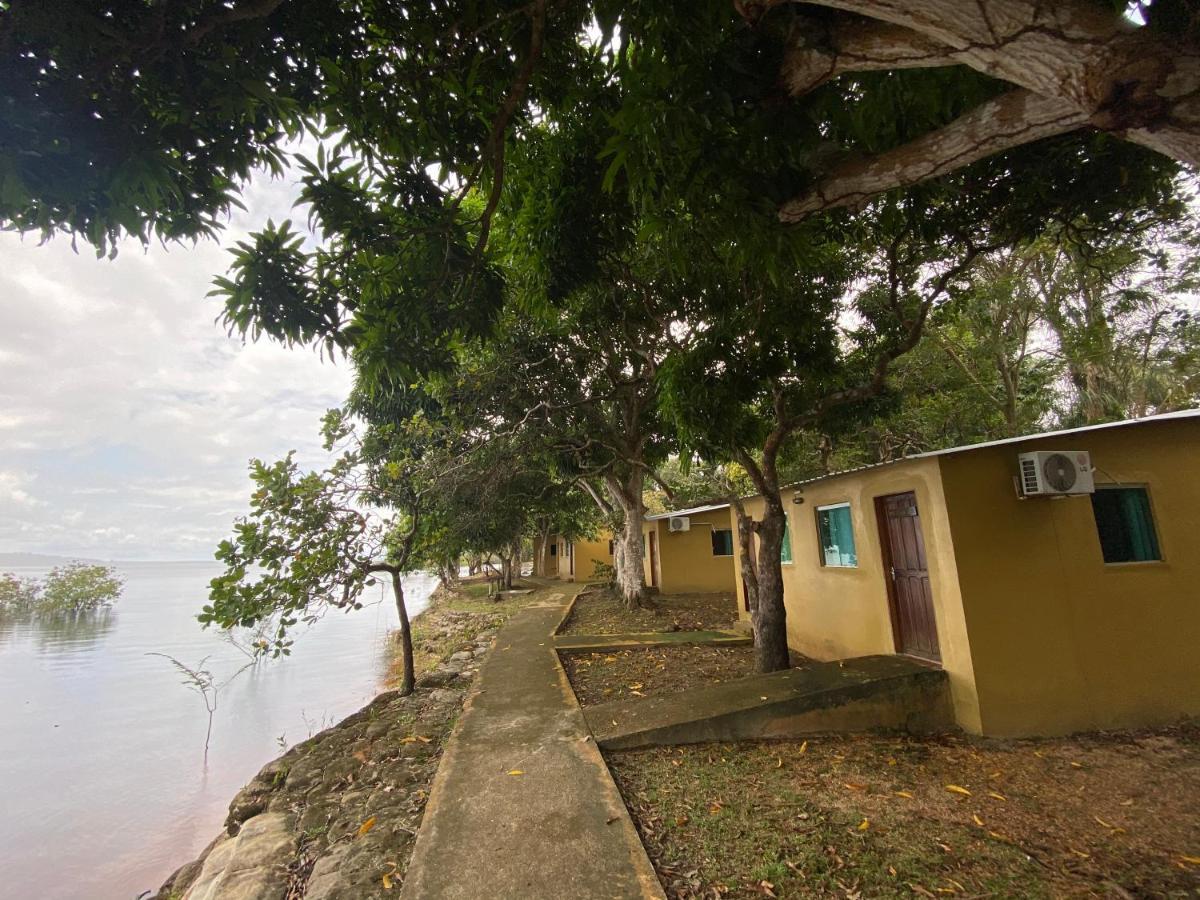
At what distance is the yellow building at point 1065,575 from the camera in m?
4.93

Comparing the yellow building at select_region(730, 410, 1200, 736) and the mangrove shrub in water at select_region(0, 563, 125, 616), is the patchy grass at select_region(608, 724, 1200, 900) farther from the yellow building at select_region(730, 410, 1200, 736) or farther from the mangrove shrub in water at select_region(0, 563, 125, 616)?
the mangrove shrub in water at select_region(0, 563, 125, 616)

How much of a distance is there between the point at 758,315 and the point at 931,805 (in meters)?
4.46

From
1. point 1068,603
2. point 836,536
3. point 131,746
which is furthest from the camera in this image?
point 131,746

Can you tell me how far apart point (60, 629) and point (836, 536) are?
34326 mm

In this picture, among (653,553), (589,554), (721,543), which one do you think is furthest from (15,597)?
(721,543)

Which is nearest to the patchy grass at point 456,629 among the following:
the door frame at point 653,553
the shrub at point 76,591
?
the door frame at point 653,553

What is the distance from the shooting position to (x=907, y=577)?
6.05m

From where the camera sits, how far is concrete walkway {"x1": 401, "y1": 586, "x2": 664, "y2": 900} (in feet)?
9.19

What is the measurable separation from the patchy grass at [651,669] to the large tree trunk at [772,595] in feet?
2.31

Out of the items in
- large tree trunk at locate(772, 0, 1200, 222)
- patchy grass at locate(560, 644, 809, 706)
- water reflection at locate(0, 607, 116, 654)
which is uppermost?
large tree trunk at locate(772, 0, 1200, 222)

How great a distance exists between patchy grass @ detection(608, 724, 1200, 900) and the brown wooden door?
123cm

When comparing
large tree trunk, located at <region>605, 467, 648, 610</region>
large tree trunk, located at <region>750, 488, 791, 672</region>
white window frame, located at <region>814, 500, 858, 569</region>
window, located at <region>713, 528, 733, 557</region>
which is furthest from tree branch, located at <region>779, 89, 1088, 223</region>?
window, located at <region>713, 528, 733, 557</region>

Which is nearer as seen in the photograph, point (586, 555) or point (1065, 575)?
point (1065, 575)

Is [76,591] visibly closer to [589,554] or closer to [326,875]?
[589,554]
